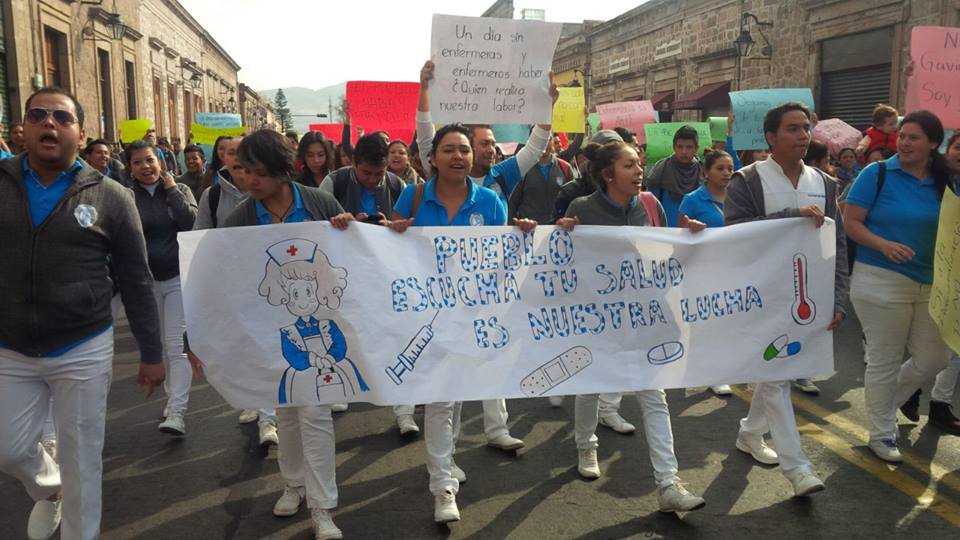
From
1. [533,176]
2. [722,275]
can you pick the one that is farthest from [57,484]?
[533,176]

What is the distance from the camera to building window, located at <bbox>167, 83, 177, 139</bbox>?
1392 inches

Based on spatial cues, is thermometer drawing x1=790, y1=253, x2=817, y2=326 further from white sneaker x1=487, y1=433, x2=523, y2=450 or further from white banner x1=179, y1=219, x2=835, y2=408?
white sneaker x1=487, y1=433, x2=523, y2=450

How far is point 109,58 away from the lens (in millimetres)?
24500

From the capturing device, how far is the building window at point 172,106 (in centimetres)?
3536

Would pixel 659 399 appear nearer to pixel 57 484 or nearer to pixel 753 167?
pixel 753 167

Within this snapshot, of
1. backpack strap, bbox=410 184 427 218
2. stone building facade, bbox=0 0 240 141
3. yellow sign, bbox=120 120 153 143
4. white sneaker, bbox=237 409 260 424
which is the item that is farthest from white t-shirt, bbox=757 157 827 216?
stone building facade, bbox=0 0 240 141

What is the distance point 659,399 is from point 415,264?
4.57 ft

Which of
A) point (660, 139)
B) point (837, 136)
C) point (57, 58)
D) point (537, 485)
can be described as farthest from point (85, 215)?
point (57, 58)

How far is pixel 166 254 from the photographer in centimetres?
524

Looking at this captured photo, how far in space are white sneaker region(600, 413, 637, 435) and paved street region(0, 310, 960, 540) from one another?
7 centimetres

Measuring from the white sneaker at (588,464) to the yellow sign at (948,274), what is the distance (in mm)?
2020

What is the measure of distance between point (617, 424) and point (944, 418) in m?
2.12

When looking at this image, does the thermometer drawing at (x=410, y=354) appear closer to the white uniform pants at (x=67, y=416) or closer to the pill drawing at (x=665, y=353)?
the pill drawing at (x=665, y=353)

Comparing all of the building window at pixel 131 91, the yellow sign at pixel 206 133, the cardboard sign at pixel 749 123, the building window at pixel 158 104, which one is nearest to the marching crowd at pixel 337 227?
the cardboard sign at pixel 749 123
